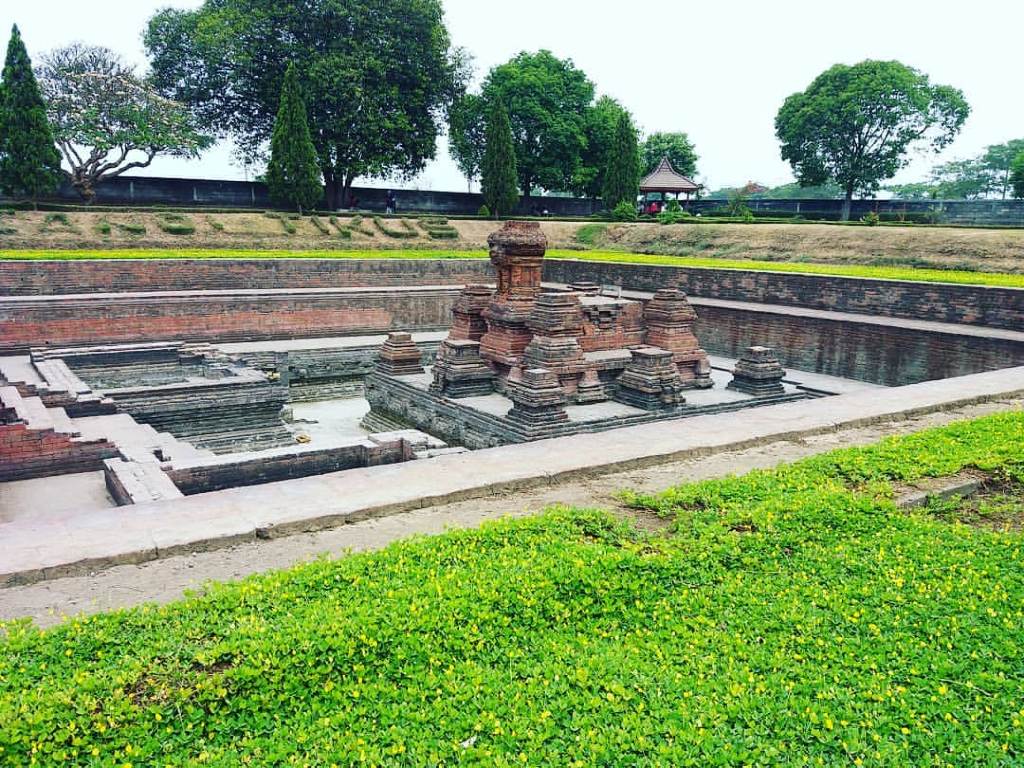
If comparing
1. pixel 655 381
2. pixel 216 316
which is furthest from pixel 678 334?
pixel 216 316

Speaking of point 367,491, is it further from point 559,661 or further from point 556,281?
point 556,281

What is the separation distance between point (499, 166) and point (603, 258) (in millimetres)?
7985

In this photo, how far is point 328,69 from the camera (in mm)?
25031

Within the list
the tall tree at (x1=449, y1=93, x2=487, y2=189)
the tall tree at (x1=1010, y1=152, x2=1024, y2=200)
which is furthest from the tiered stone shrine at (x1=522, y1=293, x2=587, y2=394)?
the tall tree at (x1=449, y1=93, x2=487, y2=189)

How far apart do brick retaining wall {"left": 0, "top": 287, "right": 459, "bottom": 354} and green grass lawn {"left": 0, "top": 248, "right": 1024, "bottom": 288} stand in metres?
2.60

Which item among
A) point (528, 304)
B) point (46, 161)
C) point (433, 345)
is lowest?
point (433, 345)

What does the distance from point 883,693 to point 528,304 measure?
8517 millimetres

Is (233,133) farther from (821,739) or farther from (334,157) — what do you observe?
(821,739)

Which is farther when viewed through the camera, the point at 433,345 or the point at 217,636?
the point at 433,345

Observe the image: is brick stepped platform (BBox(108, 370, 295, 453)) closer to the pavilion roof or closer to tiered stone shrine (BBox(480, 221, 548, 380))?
tiered stone shrine (BBox(480, 221, 548, 380))

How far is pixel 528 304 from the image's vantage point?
1095cm

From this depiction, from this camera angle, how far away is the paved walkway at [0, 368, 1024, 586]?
13.4ft

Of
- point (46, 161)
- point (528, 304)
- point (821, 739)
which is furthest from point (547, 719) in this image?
point (46, 161)

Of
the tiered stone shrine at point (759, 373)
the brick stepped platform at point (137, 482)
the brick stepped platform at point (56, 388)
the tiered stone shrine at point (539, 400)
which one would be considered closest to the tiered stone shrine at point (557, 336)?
the tiered stone shrine at point (539, 400)
